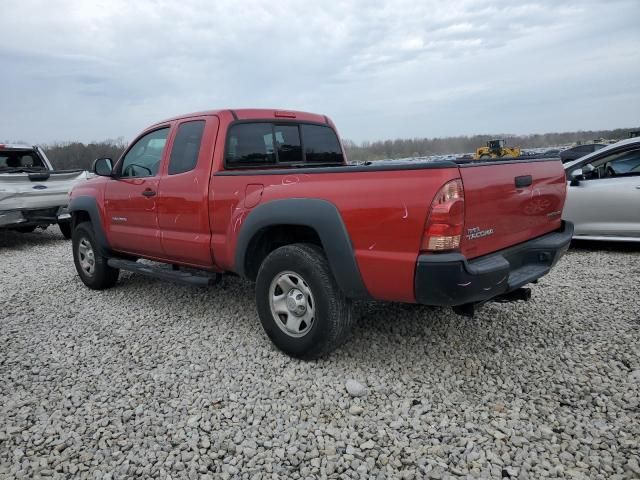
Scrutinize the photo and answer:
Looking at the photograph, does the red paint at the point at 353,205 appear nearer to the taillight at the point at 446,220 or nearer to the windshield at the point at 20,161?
the taillight at the point at 446,220

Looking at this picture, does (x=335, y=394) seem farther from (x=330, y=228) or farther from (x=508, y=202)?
(x=508, y=202)

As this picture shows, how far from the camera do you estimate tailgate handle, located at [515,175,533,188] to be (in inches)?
119

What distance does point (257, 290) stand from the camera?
343 cm

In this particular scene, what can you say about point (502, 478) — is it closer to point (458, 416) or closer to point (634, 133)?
point (458, 416)

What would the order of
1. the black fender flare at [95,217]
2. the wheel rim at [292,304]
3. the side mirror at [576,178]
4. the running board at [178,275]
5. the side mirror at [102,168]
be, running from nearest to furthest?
the wheel rim at [292,304] < the running board at [178,275] < the side mirror at [102,168] < the black fender flare at [95,217] < the side mirror at [576,178]

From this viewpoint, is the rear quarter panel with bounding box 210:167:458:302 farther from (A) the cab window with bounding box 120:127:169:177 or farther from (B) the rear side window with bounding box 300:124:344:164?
(A) the cab window with bounding box 120:127:169:177

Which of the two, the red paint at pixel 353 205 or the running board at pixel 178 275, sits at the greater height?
the red paint at pixel 353 205

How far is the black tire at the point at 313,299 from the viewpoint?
10.00 feet

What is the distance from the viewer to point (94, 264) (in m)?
5.39

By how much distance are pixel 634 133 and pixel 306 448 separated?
974cm

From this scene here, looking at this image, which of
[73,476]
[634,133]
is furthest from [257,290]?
[634,133]

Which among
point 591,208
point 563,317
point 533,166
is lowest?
point 563,317

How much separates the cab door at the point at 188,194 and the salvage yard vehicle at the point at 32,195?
171 inches

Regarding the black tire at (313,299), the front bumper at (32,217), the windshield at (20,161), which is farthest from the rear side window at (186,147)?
the windshield at (20,161)
